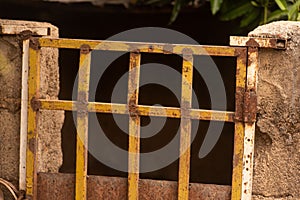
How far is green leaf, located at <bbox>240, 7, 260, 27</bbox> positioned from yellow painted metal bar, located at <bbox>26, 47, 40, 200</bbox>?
1265mm

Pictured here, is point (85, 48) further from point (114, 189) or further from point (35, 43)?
point (114, 189)

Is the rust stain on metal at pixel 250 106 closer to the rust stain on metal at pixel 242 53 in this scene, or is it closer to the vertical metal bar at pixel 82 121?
the rust stain on metal at pixel 242 53

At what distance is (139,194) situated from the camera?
288cm

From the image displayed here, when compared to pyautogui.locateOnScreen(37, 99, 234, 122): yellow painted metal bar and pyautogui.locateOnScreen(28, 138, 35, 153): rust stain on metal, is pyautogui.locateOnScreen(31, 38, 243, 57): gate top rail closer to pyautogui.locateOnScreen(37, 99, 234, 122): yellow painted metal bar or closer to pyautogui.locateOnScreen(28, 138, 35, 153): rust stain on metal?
pyautogui.locateOnScreen(37, 99, 234, 122): yellow painted metal bar

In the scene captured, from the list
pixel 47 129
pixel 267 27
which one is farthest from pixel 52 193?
pixel 267 27

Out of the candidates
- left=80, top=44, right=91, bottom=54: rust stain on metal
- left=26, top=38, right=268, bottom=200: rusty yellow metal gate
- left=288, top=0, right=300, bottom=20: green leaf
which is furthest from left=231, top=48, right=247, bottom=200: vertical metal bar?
left=288, top=0, right=300, bottom=20: green leaf

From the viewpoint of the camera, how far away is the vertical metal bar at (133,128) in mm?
2803

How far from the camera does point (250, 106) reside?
2.76 metres

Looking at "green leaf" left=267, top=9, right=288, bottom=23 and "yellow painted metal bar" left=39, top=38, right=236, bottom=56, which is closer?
"yellow painted metal bar" left=39, top=38, right=236, bottom=56

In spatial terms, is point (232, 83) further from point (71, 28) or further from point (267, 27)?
point (267, 27)

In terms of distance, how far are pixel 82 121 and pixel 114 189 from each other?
30 centimetres

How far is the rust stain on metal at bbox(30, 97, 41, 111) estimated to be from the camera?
2.92 metres

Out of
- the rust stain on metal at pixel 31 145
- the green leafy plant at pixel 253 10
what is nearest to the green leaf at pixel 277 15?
the green leafy plant at pixel 253 10

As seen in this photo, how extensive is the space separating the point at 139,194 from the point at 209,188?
0.28 m
